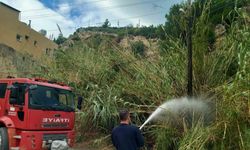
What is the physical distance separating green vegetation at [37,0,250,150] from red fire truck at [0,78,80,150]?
9.68 ft

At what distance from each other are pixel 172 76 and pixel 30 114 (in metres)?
4.39

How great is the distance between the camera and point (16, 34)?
47.9 m

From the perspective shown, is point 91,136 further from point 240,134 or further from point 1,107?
point 240,134

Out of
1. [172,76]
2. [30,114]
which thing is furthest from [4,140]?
[172,76]

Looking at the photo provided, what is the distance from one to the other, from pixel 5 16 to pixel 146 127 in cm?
3687

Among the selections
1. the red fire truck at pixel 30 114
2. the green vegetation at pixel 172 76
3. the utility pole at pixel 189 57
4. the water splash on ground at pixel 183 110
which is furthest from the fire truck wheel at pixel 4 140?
the utility pole at pixel 189 57

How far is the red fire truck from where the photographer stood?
36.3ft

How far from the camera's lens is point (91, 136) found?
1541 centimetres

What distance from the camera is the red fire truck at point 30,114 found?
11078 millimetres

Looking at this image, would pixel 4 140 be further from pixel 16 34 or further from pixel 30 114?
pixel 16 34

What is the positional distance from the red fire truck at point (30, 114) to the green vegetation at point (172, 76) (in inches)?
116

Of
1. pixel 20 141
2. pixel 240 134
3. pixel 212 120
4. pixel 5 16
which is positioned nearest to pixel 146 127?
pixel 212 120

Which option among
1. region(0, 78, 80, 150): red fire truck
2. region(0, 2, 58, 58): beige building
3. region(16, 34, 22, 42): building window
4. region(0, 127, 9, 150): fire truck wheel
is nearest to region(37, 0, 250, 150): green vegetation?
region(0, 78, 80, 150): red fire truck

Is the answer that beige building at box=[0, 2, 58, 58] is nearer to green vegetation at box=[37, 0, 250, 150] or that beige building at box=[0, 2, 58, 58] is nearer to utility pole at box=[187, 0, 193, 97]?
green vegetation at box=[37, 0, 250, 150]
